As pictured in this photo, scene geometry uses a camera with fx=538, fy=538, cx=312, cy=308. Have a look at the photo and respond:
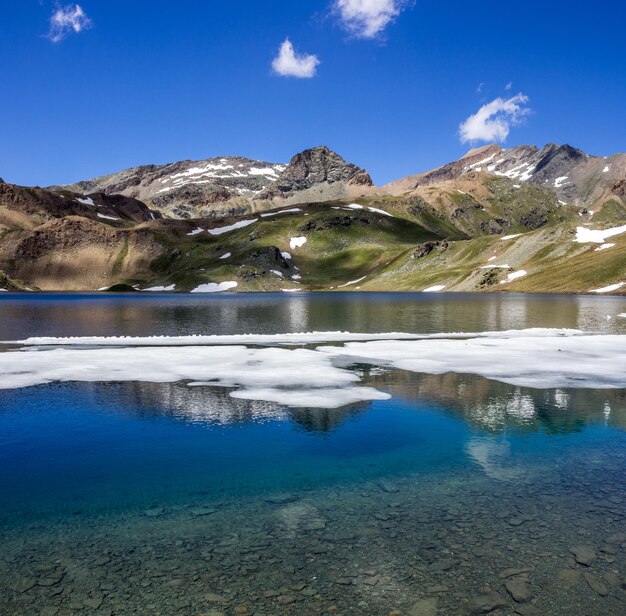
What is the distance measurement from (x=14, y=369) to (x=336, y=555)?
98.1ft

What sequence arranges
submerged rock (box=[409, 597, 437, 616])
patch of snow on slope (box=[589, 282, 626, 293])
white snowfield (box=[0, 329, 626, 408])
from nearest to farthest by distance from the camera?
submerged rock (box=[409, 597, 437, 616])
white snowfield (box=[0, 329, 626, 408])
patch of snow on slope (box=[589, 282, 626, 293])

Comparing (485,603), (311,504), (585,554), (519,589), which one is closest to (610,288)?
(585,554)

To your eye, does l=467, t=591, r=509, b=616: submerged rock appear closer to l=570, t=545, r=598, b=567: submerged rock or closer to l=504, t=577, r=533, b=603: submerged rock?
l=504, t=577, r=533, b=603: submerged rock

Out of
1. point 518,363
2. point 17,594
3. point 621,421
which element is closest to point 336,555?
point 17,594

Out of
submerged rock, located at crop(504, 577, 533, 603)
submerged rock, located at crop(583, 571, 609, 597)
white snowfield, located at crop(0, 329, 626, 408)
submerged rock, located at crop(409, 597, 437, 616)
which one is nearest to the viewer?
submerged rock, located at crop(409, 597, 437, 616)

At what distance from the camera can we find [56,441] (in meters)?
19.9

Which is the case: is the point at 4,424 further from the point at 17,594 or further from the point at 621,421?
the point at 621,421

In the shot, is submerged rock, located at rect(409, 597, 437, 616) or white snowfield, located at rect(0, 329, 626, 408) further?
white snowfield, located at rect(0, 329, 626, 408)

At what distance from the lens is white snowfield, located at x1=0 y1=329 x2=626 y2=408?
2923cm

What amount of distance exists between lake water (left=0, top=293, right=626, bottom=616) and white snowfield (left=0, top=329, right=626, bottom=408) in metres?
2.39

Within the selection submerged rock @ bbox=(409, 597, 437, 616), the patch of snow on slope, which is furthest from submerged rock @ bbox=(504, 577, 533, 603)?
the patch of snow on slope

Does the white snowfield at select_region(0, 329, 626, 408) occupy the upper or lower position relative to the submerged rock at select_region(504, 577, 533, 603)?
upper

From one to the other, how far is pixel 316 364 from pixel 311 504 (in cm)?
2203

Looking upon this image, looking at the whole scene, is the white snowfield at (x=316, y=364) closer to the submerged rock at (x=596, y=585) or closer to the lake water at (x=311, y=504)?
the lake water at (x=311, y=504)
